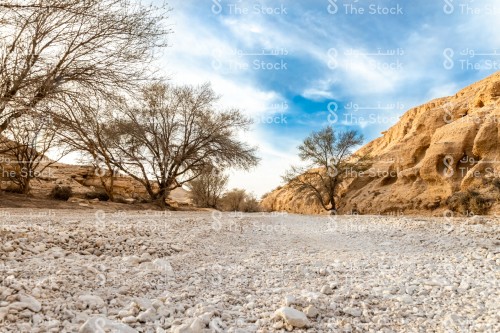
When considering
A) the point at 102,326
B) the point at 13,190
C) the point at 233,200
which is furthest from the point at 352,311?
the point at 233,200

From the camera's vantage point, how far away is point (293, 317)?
8.90 ft

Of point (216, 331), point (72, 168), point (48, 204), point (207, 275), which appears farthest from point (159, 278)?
point (72, 168)

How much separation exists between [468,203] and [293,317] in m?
10.8

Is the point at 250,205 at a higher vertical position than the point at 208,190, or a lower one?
lower

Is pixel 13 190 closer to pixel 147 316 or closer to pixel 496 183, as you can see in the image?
pixel 147 316

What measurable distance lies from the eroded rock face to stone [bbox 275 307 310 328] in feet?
37.3

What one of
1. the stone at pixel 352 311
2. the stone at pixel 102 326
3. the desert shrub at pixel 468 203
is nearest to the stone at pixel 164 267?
the stone at pixel 102 326

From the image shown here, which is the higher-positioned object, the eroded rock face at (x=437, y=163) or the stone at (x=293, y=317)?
the eroded rock face at (x=437, y=163)

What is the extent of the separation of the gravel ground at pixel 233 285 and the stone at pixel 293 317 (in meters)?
0.01

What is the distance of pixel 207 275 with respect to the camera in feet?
13.5

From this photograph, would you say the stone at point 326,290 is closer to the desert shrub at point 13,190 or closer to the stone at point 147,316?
the stone at point 147,316

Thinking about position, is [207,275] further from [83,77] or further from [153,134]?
[153,134]

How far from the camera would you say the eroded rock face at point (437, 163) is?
12.1 meters

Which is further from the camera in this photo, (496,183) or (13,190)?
(13,190)
